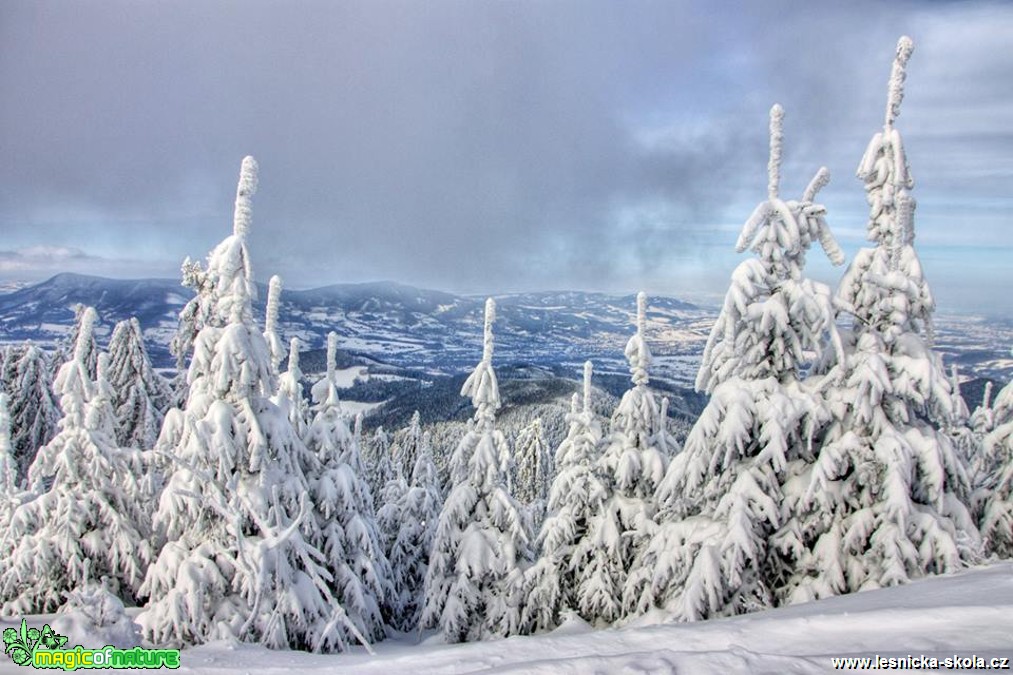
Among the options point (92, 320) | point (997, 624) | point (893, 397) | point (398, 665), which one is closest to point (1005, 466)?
point (893, 397)

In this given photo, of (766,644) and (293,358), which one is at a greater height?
(293,358)

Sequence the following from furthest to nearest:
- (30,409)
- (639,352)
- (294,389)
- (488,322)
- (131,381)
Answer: (30,409) < (131,381) < (294,389) < (488,322) < (639,352)

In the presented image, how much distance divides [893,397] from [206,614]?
12893 millimetres

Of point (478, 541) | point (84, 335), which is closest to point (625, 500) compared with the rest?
point (478, 541)

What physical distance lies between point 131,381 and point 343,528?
56.9ft

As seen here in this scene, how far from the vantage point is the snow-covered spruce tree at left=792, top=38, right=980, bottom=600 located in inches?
388

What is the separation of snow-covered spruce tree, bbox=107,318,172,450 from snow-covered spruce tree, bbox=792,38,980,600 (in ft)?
90.9

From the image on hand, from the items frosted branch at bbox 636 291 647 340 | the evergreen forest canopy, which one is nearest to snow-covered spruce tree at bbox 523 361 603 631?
the evergreen forest canopy

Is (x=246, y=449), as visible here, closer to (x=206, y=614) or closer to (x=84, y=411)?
(x=206, y=614)

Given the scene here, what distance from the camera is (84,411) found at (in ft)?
55.9

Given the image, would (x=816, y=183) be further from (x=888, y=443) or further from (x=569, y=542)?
(x=569, y=542)

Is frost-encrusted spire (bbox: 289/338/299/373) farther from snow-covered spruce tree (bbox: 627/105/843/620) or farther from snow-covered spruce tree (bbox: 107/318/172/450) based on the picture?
snow-covered spruce tree (bbox: 627/105/843/620)

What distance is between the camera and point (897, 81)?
11703 mm

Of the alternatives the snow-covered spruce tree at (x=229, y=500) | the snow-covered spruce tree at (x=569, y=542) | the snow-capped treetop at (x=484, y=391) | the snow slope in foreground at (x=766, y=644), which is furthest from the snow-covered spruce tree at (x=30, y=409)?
the snow slope in foreground at (x=766, y=644)
